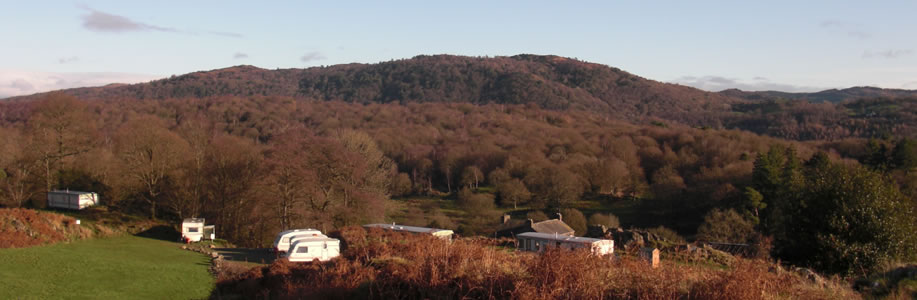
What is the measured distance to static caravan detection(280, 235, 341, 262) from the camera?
1650 cm

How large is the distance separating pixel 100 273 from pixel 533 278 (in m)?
14.5

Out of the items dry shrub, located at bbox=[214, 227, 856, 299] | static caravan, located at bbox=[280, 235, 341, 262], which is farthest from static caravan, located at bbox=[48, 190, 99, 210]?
dry shrub, located at bbox=[214, 227, 856, 299]

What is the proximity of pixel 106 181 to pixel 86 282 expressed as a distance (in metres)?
19.2

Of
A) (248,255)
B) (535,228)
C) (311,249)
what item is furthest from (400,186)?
(311,249)

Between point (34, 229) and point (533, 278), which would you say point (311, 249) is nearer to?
point (34, 229)

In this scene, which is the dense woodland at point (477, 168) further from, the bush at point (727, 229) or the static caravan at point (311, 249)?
the static caravan at point (311, 249)

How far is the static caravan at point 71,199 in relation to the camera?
1150 inches

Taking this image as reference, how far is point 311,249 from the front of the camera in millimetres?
16672

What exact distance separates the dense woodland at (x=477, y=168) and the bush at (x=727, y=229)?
0.11 m

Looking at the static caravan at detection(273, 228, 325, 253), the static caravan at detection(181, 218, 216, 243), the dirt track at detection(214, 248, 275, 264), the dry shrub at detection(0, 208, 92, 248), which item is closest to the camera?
the static caravan at detection(273, 228, 325, 253)

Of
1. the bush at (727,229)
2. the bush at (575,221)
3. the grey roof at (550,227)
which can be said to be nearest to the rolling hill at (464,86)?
the bush at (575,221)

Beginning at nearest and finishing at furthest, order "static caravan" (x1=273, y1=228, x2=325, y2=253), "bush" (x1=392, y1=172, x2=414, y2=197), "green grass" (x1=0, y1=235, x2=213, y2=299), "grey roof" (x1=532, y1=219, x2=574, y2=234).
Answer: "green grass" (x1=0, y1=235, x2=213, y2=299) → "static caravan" (x1=273, y1=228, x2=325, y2=253) → "grey roof" (x1=532, y1=219, x2=574, y2=234) → "bush" (x1=392, y1=172, x2=414, y2=197)

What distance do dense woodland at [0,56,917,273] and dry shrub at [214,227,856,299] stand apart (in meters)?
13.7

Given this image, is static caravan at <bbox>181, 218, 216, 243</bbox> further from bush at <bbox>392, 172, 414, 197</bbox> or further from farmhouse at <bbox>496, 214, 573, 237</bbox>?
bush at <bbox>392, 172, 414, 197</bbox>
